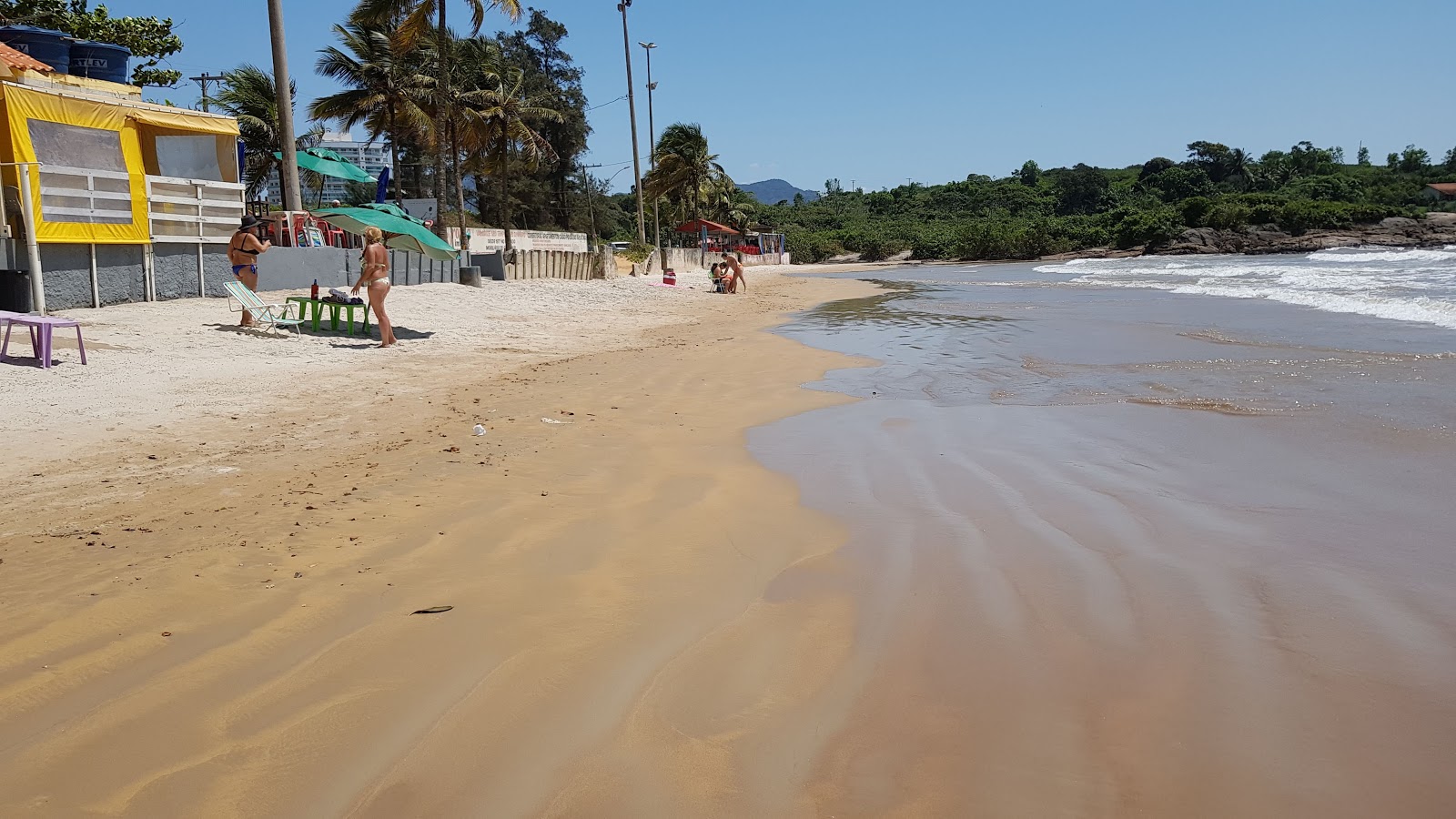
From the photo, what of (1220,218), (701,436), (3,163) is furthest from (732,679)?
(1220,218)

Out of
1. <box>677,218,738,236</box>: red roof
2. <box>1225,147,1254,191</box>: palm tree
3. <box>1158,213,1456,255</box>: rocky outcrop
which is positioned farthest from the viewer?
<box>1225,147,1254,191</box>: palm tree

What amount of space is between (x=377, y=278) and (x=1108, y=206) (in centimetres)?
9413

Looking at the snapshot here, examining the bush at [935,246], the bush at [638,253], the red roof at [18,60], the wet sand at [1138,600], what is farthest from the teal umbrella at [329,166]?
the bush at [935,246]

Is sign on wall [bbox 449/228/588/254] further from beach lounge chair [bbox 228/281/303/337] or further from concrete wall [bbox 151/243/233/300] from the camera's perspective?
beach lounge chair [bbox 228/281/303/337]

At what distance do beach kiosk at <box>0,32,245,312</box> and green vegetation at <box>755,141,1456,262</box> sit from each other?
5973 centimetres

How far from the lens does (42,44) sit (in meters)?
13.8

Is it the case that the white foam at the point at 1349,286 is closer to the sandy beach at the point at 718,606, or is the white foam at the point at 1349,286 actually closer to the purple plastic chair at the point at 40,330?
the sandy beach at the point at 718,606

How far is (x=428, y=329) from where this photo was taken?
515 inches

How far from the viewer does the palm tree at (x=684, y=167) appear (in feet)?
174

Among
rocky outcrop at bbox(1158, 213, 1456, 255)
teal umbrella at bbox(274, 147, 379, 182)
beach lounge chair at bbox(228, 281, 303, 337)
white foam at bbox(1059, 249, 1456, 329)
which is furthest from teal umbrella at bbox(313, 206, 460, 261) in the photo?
rocky outcrop at bbox(1158, 213, 1456, 255)

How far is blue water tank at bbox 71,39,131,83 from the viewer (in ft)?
47.8

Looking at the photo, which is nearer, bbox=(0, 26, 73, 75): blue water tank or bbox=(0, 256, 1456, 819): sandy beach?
bbox=(0, 256, 1456, 819): sandy beach

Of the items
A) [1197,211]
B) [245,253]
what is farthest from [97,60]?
[1197,211]

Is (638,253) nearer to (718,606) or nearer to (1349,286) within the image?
(1349,286)
